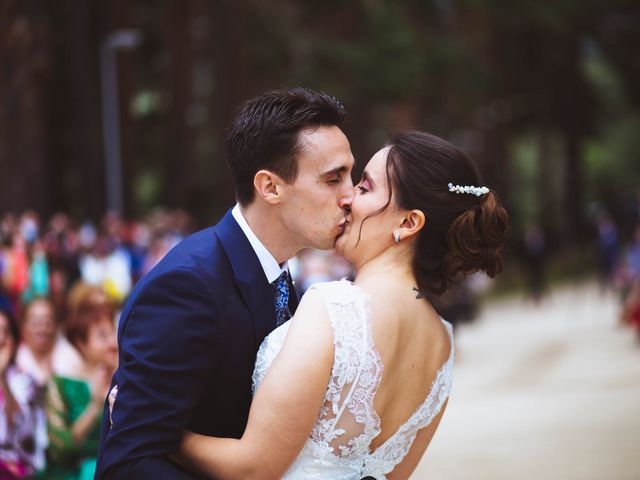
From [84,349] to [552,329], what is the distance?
17.1 meters

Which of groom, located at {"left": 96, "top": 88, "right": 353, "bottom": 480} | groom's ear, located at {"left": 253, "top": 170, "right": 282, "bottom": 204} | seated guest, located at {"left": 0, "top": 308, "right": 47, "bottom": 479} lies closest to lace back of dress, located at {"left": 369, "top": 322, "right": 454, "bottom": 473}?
groom, located at {"left": 96, "top": 88, "right": 353, "bottom": 480}

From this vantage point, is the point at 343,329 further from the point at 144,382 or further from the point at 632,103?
the point at 632,103

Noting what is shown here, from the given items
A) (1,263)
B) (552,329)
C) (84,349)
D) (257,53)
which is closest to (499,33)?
(257,53)

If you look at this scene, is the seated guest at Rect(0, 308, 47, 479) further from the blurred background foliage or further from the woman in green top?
the blurred background foliage

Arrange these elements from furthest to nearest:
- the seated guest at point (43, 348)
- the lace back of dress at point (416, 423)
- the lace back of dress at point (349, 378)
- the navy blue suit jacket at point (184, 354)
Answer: the seated guest at point (43, 348), the lace back of dress at point (416, 423), the lace back of dress at point (349, 378), the navy blue suit jacket at point (184, 354)

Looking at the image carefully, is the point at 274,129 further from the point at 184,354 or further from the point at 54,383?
the point at 54,383

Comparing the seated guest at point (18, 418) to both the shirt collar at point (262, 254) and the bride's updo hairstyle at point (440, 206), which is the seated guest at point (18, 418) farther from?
the bride's updo hairstyle at point (440, 206)

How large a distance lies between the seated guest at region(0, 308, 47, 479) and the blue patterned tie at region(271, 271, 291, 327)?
9.27 ft

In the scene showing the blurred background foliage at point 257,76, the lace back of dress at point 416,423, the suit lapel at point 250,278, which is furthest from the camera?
the blurred background foliage at point 257,76

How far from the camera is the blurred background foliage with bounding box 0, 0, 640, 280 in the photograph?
22.7m

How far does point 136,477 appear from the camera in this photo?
9.73ft

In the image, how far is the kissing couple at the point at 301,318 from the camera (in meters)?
3.03

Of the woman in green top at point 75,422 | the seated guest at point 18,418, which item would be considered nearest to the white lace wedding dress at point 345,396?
the woman in green top at point 75,422

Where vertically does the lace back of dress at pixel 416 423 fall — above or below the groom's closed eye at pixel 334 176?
below
